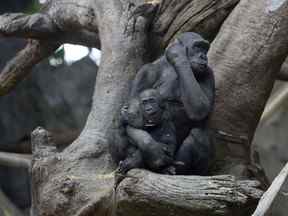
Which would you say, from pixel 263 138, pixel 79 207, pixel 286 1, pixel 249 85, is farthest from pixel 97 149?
pixel 263 138

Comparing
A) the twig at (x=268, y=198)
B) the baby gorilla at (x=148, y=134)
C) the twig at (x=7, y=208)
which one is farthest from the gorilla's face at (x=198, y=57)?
the twig at (x=7, y=208)

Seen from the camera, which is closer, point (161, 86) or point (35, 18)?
point (161, 86)

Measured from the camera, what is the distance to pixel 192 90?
269 cm

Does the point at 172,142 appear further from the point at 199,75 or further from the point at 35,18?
the point at 35,18

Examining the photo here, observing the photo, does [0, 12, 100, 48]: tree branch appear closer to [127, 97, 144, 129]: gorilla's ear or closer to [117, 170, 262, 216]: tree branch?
[127, 97, 144, 129]: gorilla's ear

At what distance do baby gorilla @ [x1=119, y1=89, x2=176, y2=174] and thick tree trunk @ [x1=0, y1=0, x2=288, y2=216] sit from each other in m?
0.08

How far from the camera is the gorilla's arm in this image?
269cm

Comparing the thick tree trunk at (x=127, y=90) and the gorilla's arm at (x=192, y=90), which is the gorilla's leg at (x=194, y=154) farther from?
the thick tree trunk at (x=127, y=90)

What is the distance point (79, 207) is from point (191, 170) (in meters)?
0.47

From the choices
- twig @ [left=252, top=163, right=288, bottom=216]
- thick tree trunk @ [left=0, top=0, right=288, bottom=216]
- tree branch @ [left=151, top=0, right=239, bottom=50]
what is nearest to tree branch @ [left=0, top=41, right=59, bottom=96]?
thick tree trunk @ [left=0, top=0, right=288, bottom=216]

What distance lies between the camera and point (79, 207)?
9.23 feet

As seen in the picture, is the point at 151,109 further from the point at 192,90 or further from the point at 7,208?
the point at 7,208

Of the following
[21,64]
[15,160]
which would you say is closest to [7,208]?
[15,160]

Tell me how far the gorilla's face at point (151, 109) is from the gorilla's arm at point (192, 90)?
0.10m
